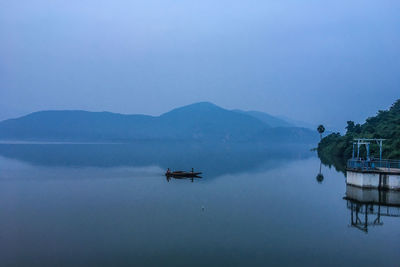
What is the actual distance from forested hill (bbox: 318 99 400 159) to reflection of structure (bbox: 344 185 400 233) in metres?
15.2

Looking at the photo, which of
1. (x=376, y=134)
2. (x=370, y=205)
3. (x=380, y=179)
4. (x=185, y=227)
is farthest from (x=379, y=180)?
(x=376, y=134)

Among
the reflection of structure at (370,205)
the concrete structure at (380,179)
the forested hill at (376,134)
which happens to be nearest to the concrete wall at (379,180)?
the concrete structure at (380,179)

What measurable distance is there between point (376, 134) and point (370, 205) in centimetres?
4740

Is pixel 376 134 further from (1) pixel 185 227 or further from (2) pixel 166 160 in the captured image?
(1) pixel 185 227

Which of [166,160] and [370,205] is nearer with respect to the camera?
[370,205]

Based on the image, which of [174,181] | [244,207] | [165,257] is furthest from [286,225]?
[174,181]

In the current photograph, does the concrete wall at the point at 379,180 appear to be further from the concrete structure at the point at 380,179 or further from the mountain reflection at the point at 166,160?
the mountain reflection at the point at 166,160

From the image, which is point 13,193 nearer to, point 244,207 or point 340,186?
point 244,207

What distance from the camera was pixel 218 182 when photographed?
183 feet

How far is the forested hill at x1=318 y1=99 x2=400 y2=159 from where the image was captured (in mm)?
61688

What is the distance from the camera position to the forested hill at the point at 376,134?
61.7m

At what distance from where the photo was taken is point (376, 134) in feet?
256

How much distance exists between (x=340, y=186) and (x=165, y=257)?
3539 cm

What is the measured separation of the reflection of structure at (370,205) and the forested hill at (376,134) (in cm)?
1519
